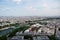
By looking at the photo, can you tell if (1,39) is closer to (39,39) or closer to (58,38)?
(39,39)

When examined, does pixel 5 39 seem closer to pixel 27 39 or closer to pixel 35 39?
pixel 27 39

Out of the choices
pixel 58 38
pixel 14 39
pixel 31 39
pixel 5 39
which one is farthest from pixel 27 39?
pixel 58 38

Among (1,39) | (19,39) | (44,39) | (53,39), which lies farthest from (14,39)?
(53,39)

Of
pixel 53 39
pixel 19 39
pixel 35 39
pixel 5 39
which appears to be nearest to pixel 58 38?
pixel 53 39

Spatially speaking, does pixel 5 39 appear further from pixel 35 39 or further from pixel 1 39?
pixel 35 39

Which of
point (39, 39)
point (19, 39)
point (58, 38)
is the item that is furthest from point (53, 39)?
point (19, 39)
